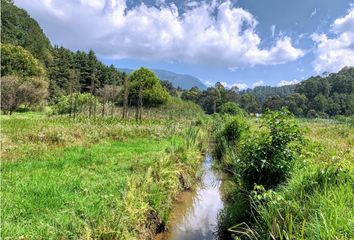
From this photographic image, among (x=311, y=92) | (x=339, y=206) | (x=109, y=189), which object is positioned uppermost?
(x=311, y=92)

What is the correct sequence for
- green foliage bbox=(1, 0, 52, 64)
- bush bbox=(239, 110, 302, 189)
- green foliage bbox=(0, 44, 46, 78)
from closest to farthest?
bush bbox=(239, 110, 302, 189), green foliage bbox=(0, 44, 46, 78), green foliage bbox=(1, 0, 52, 64)

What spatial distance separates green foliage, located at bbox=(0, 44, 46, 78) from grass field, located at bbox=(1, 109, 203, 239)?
28743 mm

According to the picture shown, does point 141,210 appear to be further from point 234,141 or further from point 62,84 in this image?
point 62,84

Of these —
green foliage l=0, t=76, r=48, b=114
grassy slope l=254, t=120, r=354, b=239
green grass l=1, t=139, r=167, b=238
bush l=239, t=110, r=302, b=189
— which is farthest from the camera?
green foliage l=0, t=76, r=48, b=114

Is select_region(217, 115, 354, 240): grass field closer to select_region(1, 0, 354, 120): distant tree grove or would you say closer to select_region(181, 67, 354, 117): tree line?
select_region(1, 0, 354, 120): distant tree grove

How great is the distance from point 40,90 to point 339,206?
32747 millimetres

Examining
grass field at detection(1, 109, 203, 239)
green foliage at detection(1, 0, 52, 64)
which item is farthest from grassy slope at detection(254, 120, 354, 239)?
green foliage at detection(1, 0, 52, 64)

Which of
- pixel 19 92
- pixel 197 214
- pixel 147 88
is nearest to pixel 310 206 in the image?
pixel 197 214

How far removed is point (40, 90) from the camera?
3167 centimetres

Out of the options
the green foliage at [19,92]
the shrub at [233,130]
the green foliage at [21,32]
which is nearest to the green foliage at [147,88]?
the green foliage at [19,92]

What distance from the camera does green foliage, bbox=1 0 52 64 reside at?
1949 inches

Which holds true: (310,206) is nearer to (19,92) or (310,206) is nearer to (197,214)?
(197,214)

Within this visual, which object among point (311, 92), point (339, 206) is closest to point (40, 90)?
point (339, 206)

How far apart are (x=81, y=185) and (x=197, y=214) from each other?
302cm
